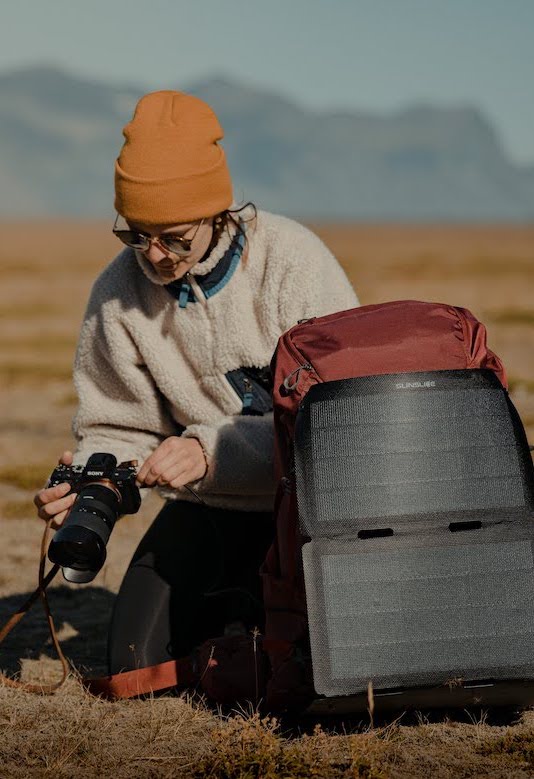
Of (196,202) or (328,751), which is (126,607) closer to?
(328,751)

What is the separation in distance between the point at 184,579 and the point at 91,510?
0.91m

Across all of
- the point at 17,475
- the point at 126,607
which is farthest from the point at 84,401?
the point at 17,475

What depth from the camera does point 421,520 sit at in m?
3.37

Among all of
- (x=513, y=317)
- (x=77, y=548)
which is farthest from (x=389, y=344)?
(x=513, y=317)

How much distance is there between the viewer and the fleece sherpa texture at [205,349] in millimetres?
4207

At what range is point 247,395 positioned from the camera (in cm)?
434

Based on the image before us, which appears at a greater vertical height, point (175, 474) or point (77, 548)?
point (175, 474)

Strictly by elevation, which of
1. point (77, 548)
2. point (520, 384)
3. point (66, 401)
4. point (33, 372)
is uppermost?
point (77, 548)

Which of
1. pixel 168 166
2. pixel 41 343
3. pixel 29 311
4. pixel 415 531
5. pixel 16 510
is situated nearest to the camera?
pixel 415 531

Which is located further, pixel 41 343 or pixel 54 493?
pixel 41 343

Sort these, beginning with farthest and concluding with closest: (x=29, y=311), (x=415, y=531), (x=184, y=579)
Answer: (x=29, y=311), (x=184, y=579), (x=415, y=531)

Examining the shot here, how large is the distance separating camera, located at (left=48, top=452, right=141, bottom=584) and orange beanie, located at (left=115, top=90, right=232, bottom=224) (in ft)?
3.05

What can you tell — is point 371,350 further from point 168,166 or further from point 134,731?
point 134,731

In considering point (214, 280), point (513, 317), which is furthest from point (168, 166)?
point (513, 317)
